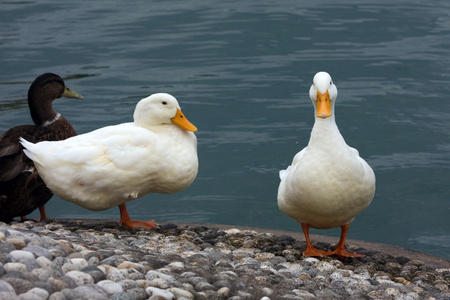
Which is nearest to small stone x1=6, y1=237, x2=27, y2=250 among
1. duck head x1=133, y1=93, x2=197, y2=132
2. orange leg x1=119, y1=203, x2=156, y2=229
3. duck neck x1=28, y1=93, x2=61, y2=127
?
orange leg x1=119, y1=203, x2=156, y2=229

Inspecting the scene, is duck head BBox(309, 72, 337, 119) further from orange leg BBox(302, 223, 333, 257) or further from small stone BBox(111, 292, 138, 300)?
small stone BBox(111, 292, 138, 300)

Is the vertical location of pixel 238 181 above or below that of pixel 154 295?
below

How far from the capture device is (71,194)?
5129 millimetres

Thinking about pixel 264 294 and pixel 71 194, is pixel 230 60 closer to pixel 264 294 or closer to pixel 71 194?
pixel 71 194

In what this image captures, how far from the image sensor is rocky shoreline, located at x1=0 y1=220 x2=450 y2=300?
3.18 m

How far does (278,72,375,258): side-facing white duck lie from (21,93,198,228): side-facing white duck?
849mm

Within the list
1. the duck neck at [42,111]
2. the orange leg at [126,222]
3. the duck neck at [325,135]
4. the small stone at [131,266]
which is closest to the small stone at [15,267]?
the small stone at [131,266]

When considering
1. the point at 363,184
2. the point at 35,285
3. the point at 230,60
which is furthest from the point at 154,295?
the point at 230,60

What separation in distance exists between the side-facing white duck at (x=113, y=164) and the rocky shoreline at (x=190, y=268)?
0.27 m

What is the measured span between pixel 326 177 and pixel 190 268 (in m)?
1.21

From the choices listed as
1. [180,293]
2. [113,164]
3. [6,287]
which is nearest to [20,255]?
[6,287]

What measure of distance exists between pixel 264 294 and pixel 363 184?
55.0 inches

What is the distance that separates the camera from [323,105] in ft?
15.3

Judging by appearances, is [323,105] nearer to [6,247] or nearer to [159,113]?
[159,113]
